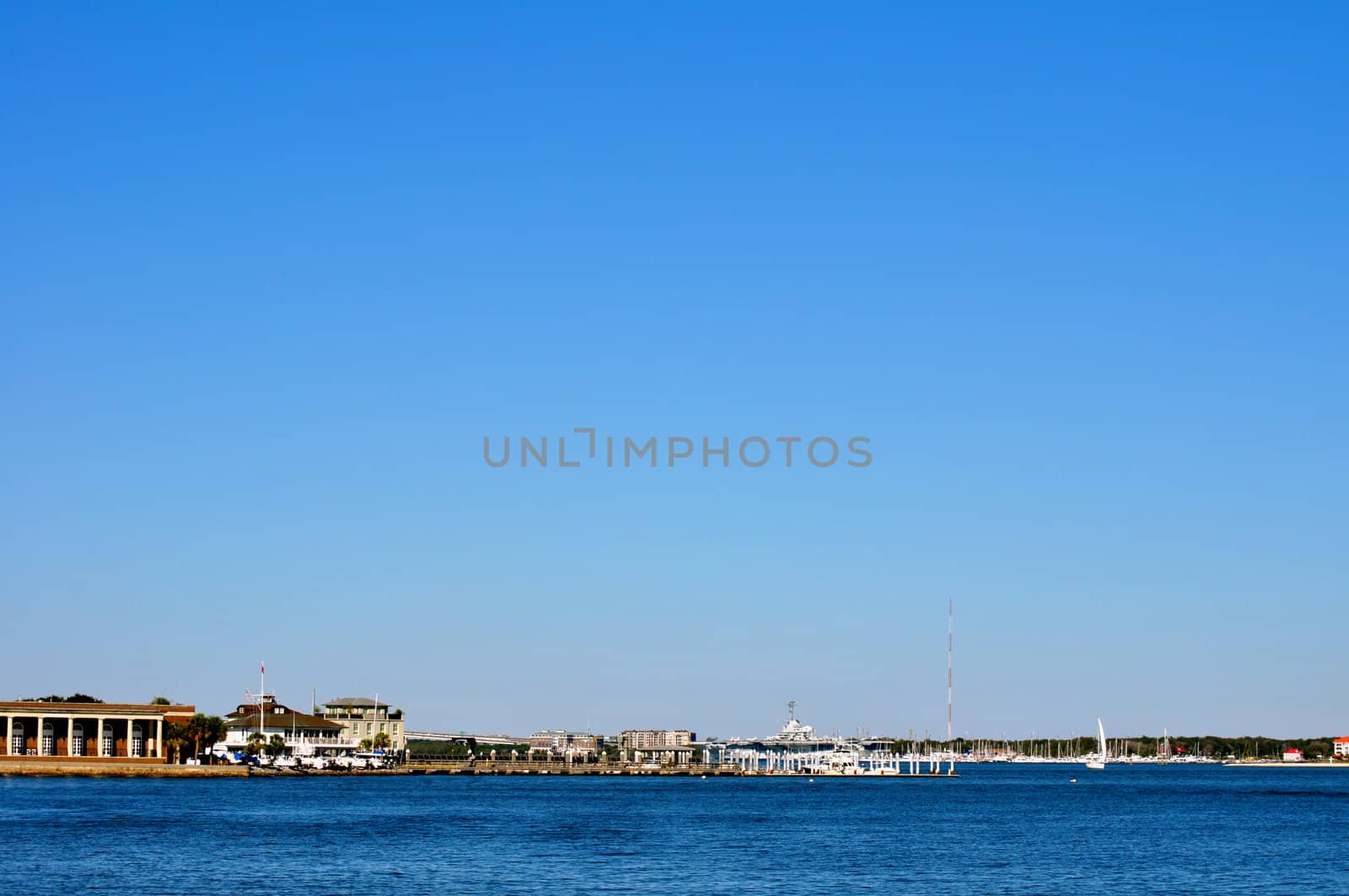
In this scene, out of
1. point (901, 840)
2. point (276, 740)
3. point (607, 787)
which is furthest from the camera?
point (276, 740)

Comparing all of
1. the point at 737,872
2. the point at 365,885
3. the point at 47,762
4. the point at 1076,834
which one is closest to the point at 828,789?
the point at 1076,834

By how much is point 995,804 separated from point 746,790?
29142mm

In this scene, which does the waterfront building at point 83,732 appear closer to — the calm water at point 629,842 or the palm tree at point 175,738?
the palm tree at point 175,738

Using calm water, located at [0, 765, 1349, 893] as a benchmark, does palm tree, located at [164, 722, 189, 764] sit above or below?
above

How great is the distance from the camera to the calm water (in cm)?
6438

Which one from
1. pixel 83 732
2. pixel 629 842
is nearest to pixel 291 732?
pixel 83 732

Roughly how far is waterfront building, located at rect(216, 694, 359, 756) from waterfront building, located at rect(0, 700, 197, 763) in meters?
27.4

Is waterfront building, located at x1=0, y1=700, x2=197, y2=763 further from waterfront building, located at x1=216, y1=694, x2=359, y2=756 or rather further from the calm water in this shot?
Result: waterfront building, located at x1=216, y1=694, x2=359, y2=756

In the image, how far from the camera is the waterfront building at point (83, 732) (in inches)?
5876

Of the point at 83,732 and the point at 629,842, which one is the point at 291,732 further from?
the point at 629,842

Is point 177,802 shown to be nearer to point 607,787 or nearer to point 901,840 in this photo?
point 901,840

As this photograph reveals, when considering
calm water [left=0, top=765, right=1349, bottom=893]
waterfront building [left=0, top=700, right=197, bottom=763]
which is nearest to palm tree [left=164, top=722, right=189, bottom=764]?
waterfront building [left=0, top=700, right=197, bottom=763]

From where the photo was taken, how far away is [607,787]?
16725 cm

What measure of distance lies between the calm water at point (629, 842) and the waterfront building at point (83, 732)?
8.98 m
